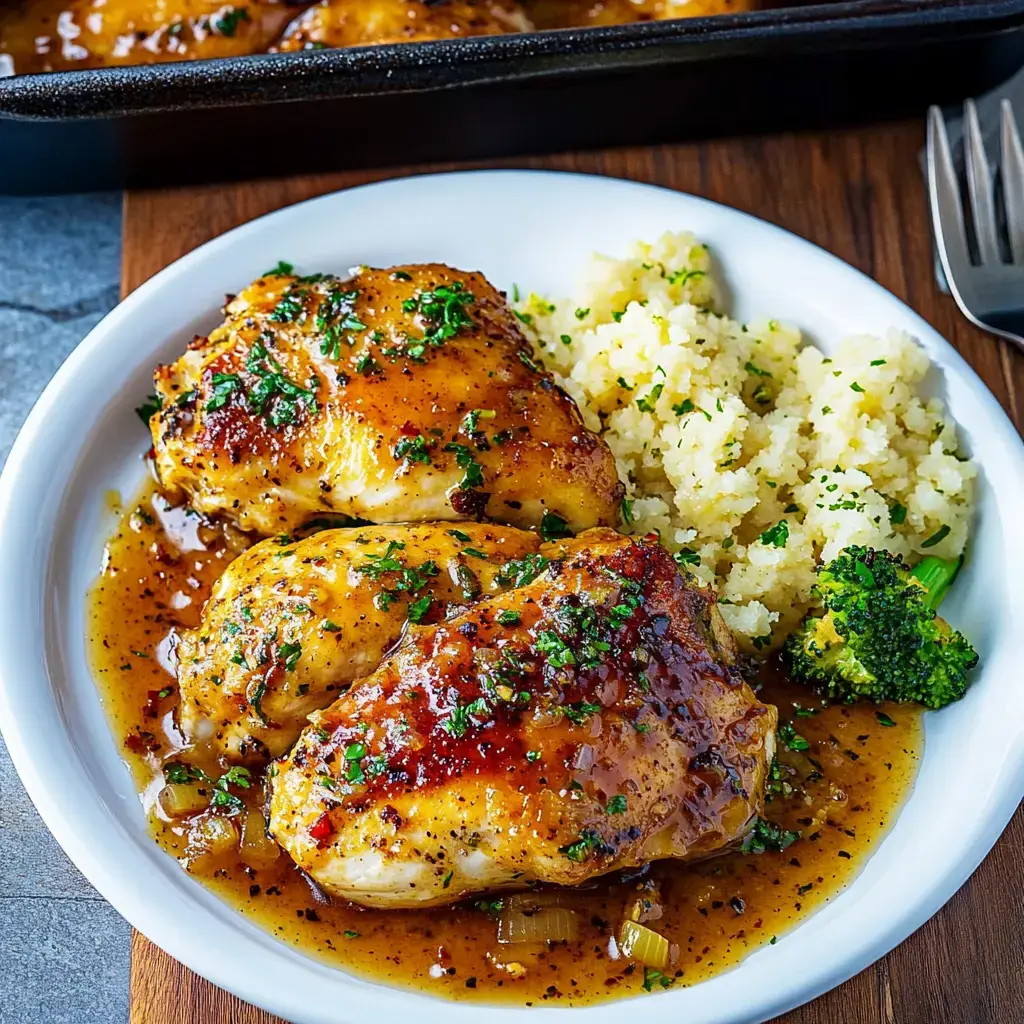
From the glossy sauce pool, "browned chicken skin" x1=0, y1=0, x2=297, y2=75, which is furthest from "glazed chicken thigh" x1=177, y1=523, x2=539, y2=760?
"browned chicken skin" x1=0, y1=0, x2=297, y2=75

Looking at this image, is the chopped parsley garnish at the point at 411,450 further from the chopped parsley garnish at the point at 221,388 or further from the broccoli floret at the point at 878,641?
the broccoli floret at the point at 878,641

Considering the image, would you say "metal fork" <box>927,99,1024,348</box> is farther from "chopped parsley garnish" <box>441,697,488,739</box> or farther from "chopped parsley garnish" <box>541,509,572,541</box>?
"chopped parsley garnish" <box>441,697,488,739</box>

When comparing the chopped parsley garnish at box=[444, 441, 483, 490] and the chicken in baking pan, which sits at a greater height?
the chicken in baking pan

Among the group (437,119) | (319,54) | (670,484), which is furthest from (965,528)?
(319,54)

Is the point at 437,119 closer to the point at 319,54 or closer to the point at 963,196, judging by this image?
the point at 319,54

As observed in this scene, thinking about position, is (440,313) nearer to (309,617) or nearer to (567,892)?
(309,617)

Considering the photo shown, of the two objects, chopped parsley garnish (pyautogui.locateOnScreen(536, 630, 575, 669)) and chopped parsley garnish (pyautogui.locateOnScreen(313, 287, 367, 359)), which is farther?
chopped parsley garnish (pyautogui.locateOnScreen(313, 287, 367, 359))

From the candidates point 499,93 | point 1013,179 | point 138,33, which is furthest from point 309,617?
point 1013,179

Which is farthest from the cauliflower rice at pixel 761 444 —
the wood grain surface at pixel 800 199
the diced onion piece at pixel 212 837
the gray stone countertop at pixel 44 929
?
the gray stone countertop at pixel 44 929
